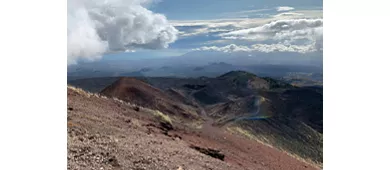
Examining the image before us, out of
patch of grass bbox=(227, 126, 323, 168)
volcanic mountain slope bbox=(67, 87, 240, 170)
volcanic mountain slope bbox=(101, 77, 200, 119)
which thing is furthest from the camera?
patch of grass bbox=(227, 126, 323, 168)

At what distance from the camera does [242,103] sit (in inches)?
320

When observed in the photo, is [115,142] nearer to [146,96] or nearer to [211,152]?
[211,152]

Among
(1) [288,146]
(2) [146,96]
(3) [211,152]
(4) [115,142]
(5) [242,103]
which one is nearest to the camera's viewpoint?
(4) [115,142]

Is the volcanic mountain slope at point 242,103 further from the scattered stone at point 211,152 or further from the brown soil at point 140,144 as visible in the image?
the scattered stone at point 211,152

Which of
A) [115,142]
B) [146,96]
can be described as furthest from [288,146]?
[115,142]

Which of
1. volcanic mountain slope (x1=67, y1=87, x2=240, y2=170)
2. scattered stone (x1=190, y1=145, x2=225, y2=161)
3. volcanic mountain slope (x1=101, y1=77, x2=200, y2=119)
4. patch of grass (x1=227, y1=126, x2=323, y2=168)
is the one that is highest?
volcanic mountain slope (x1=101, y1=77, x2=200, y2=119)

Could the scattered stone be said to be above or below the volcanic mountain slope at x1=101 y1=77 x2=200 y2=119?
below

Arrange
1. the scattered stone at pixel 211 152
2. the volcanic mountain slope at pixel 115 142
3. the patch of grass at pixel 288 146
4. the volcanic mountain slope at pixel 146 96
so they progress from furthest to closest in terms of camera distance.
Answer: the patch of grass at pixel 288 146
the volcanic mountain slope at pixel 146 96
the scattered stone at pixel 211 152
the volcanic mountain slope at pixel 115 142

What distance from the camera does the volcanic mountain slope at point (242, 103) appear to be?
23.8 feet

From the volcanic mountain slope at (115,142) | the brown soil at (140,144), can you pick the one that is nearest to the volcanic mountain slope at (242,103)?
the brown soil at (140,144)

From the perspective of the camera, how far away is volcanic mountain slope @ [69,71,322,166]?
23.8 ft

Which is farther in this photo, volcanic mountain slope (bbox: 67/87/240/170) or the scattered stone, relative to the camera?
the scattered stone

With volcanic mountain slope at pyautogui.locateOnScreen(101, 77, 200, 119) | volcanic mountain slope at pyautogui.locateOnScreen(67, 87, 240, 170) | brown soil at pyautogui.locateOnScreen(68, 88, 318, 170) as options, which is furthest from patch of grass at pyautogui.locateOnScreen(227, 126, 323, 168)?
volcanic mountain slope at pyautogui.locateOnScreen(67, 87, 240, 170)

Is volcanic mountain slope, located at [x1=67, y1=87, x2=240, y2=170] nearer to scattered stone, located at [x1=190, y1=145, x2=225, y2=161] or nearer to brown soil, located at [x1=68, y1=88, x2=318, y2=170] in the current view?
brown soil, located at [x1=68, y1=88, x2=318, y2=170]
